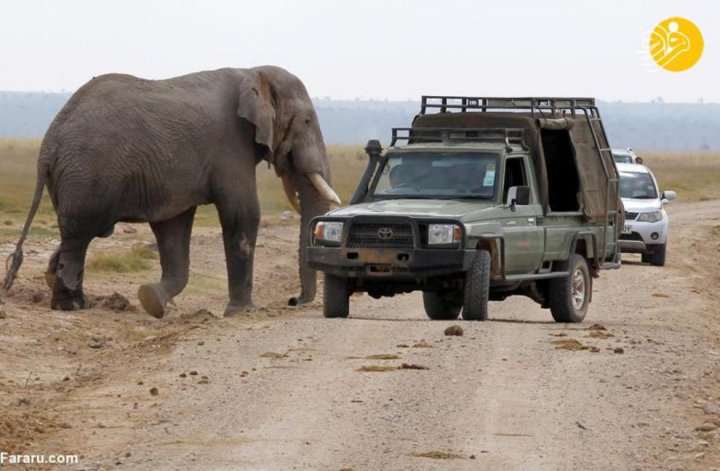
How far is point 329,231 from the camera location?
17188mm

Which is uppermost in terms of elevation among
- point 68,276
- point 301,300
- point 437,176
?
point 437,176

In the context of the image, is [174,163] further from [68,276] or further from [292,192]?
[292,192]

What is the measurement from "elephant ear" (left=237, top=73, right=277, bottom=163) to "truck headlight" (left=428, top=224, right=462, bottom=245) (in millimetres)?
4133

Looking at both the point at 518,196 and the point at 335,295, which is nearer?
the point at 335,295

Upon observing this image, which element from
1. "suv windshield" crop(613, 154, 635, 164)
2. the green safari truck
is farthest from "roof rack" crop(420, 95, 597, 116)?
"suv windshield" crop(613, 154, 635, 164)

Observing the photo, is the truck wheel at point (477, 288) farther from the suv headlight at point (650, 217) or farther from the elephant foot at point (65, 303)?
the suv headlight at point (650, 217)

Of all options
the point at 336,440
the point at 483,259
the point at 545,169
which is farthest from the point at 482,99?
the point at 336,440

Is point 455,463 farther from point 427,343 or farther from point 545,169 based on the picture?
point 545,169

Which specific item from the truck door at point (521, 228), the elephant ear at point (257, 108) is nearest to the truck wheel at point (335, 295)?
the truck door at point (521, 228)

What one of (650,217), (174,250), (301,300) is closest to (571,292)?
(301,300)

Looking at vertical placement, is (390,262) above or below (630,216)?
above

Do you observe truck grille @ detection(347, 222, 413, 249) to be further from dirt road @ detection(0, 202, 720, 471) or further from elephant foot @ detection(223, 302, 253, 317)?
elephant foot @ detection(223, 302, 253, 317)

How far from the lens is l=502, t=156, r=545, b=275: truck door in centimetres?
1755

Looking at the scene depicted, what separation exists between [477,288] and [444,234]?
2.14ft
